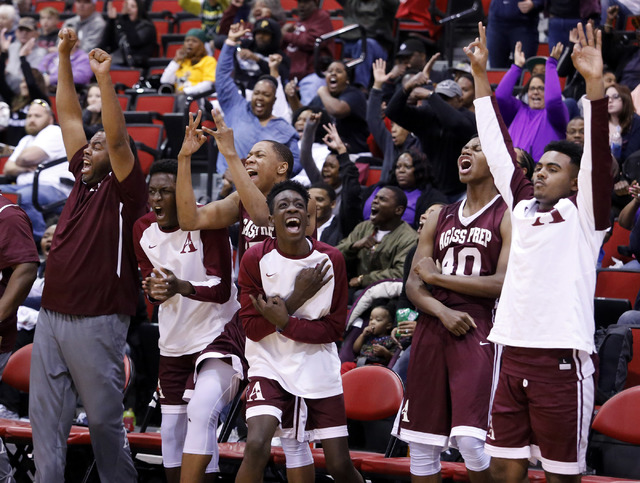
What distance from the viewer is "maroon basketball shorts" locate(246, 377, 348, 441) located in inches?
190

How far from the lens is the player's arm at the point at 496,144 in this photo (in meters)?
4.59

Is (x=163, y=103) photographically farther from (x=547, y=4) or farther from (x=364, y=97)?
(x=547, y=4)

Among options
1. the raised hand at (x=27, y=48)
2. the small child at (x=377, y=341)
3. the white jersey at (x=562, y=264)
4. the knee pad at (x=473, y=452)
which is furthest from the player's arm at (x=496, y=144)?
the raised hand at (x=27, y=48)

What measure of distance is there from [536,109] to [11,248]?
189 inches

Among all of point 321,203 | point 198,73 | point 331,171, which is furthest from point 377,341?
point 198,73

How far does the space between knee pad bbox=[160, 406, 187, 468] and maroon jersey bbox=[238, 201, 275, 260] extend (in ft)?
3.06

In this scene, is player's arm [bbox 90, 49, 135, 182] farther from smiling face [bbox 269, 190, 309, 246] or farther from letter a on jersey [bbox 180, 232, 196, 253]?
smiling face [bbox 269, 190, 309, 246]

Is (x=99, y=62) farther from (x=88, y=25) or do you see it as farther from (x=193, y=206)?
(x=88, y=25)

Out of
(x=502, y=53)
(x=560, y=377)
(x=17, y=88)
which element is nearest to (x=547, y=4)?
(x=502, y=53)

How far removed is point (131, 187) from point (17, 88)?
845cm

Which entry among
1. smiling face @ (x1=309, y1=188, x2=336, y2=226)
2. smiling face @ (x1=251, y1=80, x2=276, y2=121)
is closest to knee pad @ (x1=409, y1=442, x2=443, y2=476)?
smiling face @ (x1=309, y1=188, x2=336, y2=226)

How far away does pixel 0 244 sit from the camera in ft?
18.0

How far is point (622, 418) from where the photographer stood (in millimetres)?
5098

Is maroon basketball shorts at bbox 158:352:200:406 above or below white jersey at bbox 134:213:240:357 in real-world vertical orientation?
below
